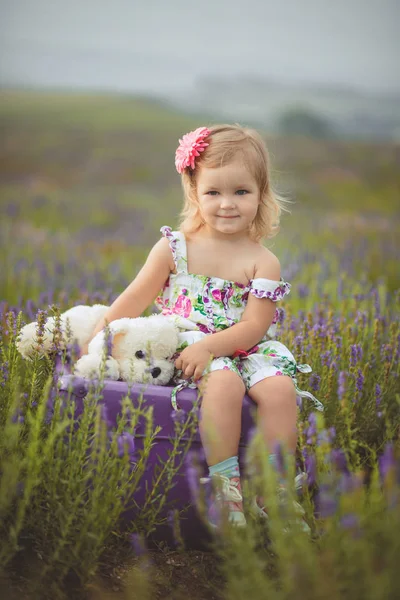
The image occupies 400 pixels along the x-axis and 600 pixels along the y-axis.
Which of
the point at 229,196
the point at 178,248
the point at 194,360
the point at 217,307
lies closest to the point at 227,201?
the point at 229,196

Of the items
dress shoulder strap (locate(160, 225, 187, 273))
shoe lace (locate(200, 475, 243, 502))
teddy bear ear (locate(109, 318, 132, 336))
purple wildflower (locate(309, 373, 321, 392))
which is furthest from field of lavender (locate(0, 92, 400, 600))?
dress shoulder strap (locate(160, 225, 187, 273))

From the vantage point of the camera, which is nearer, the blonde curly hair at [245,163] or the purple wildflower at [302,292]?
the blonde curly hair at [245,163]

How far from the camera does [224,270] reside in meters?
2.29

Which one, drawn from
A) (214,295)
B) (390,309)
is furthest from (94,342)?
(390,309)

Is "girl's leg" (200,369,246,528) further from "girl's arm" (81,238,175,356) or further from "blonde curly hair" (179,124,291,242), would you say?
"blonde curly hair" (179,124,291,242)

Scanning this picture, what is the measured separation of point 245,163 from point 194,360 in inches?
29.6

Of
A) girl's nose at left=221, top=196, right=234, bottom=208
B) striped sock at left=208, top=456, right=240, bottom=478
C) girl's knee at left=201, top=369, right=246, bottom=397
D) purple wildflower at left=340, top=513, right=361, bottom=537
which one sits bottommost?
striped sock at left=208, top=456, right=240, bottom=478

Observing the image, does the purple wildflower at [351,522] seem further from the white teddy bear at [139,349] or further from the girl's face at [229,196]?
the girl's face at [229,196]

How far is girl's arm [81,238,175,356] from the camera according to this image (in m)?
2.25

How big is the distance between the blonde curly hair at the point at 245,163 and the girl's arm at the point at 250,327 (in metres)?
0.20

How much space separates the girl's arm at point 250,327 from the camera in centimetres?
205

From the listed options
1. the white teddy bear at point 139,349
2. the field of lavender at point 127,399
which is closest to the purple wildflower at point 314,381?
the field of lavender at point 127,399

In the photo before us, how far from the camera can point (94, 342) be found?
2.03 m

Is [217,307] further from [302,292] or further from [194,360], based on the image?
[302,292]
